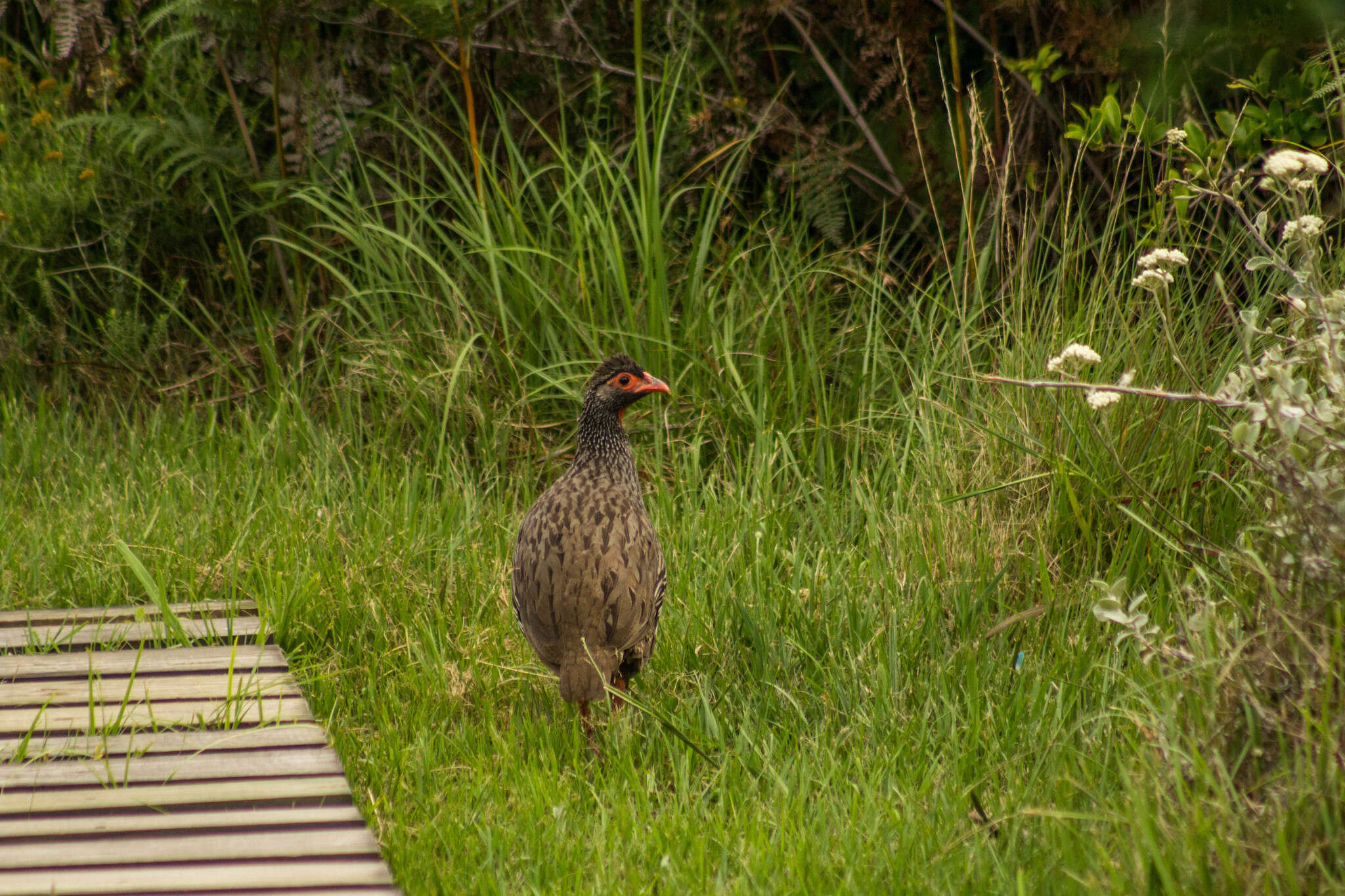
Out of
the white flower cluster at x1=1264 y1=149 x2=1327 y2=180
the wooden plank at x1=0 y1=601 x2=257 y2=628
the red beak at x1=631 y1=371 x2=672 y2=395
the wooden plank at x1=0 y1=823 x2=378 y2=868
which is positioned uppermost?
the white flower cluster at x1=1264 y1=149 x2=1327 y2=180

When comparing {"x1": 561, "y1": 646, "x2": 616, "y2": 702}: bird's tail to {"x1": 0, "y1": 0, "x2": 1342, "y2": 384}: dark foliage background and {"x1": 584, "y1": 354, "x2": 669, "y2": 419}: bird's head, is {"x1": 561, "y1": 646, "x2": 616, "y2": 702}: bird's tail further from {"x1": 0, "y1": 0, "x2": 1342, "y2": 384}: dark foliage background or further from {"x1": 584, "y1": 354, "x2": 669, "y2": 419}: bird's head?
{"x1": 0, "y1": 0, "x2": 1342, "y2": 384}: dark foliage background

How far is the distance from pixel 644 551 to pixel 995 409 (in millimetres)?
1615

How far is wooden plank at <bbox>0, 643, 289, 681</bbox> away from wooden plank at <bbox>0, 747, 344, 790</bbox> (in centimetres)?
57

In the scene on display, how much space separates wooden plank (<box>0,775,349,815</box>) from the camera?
329cm

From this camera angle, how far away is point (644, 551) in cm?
423

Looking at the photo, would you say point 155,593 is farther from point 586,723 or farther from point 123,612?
point 586,723

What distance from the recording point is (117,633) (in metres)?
4.57

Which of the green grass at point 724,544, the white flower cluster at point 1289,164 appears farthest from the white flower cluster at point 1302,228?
the green grass at point 724,544

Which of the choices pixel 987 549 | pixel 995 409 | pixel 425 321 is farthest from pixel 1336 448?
pixel 425 321

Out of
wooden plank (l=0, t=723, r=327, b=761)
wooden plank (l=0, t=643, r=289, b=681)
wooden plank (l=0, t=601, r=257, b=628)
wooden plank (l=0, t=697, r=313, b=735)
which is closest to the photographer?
wooden plank (l=0, t=723, r=327, b=761)

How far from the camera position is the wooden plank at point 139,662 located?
13.8 ft

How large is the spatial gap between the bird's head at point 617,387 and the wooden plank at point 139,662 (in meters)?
1.39

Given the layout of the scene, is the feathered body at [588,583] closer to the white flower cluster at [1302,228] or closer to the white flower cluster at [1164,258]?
the white flower cluster at [1164,258]

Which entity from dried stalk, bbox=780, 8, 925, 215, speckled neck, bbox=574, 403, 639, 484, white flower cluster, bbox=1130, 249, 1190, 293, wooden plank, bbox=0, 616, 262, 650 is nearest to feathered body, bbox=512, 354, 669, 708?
speckled neck, bbox=574, 403, 639, 484
